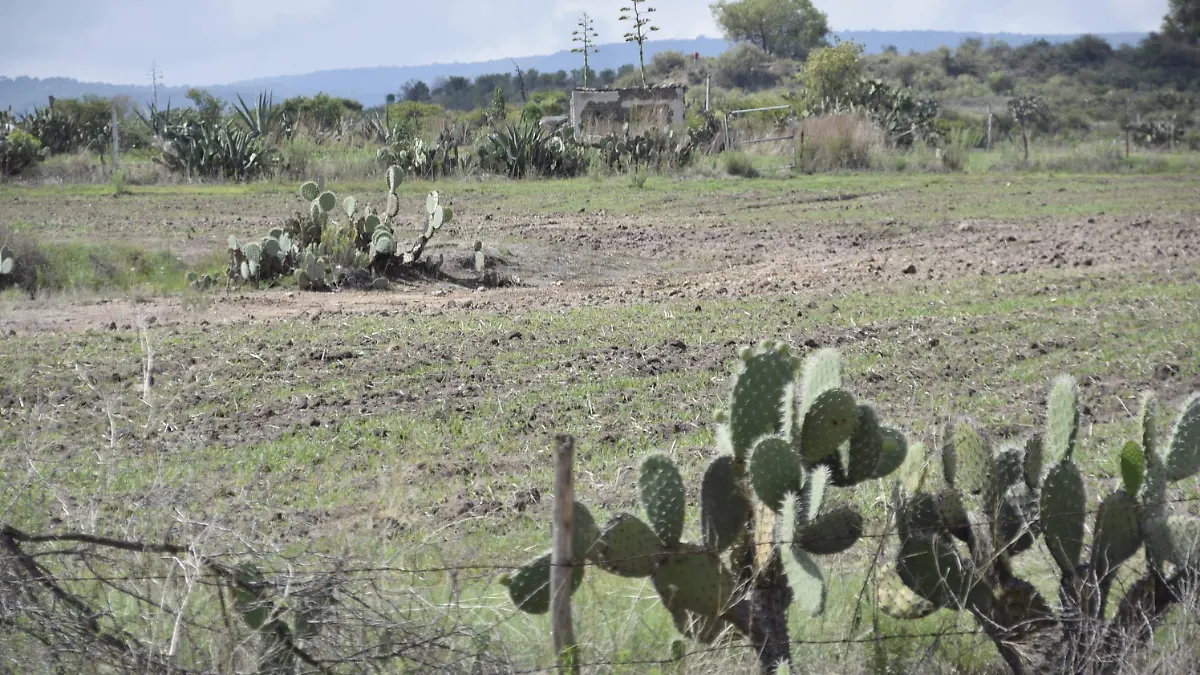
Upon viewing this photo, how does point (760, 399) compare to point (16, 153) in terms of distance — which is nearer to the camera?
point (760, 399)

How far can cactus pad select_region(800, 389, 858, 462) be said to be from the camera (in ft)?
13.6

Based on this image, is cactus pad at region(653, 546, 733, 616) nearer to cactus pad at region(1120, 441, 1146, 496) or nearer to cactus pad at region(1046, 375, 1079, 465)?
cactus pad at region(1046, 375, 1079, 465)

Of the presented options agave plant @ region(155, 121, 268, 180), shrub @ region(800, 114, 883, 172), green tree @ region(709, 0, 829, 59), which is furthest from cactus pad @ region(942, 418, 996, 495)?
green tree @ region(709, 0, 829, 59)

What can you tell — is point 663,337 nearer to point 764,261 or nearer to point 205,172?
point 764,261

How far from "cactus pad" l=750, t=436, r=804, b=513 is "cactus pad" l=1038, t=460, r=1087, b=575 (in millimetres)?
960

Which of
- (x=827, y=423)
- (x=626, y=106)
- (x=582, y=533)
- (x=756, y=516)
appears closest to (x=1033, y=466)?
(x=827, y=423)

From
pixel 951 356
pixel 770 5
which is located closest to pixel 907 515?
pixel 951 356

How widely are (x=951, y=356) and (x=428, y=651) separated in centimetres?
609

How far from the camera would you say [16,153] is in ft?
77.2

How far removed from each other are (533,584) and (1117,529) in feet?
6.78

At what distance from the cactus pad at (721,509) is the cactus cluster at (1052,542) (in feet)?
1.92

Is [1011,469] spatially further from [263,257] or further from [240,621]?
[263,257]

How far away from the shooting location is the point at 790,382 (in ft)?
14.1

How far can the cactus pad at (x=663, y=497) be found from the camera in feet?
13.4
